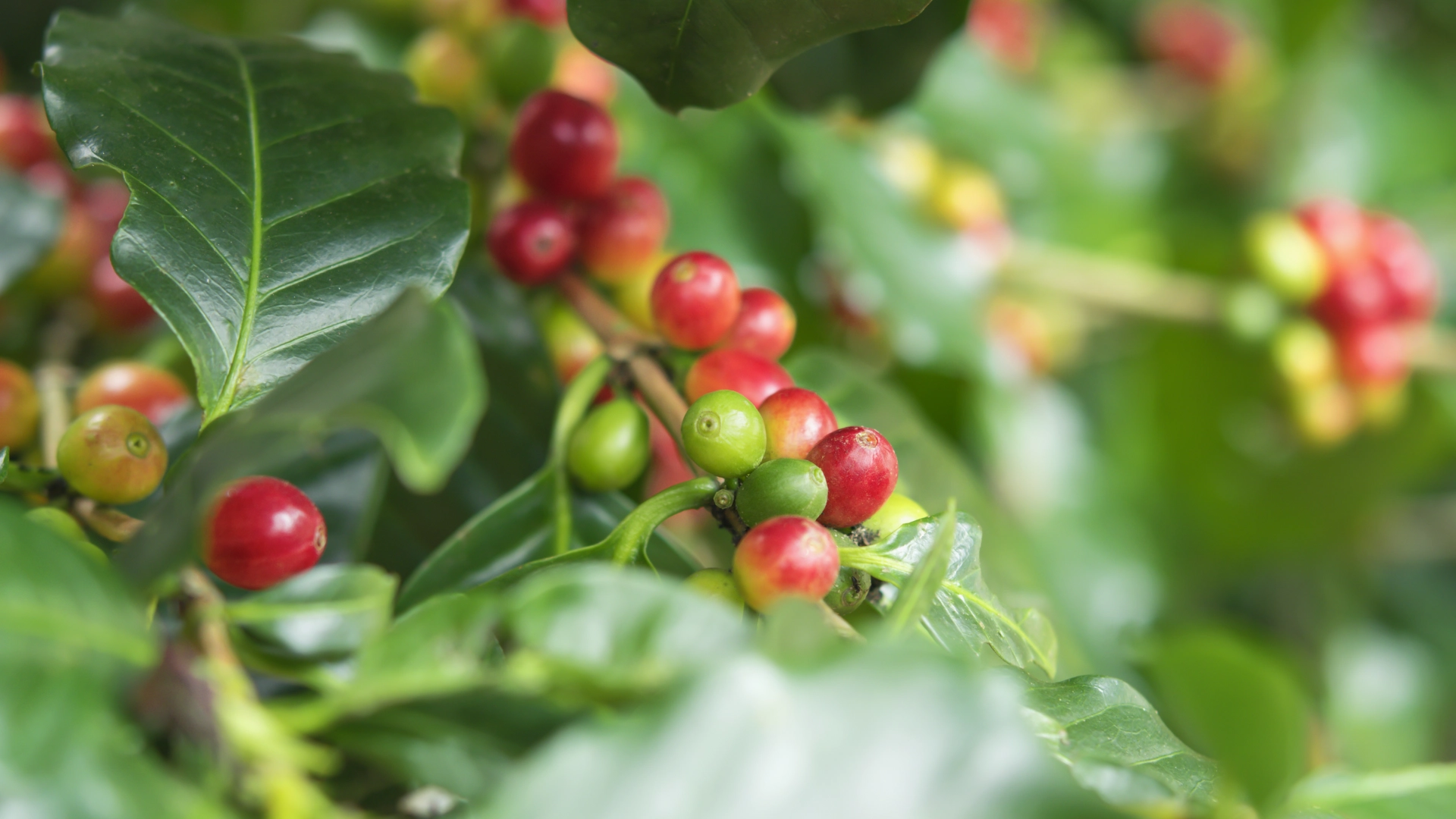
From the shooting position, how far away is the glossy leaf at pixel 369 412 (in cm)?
29

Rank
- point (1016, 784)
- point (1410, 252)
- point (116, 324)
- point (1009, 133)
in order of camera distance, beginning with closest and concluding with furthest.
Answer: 1. point (1016, 784)
2. point (116, 324)
3. point (1410, 252)
4. point (1009, 133)

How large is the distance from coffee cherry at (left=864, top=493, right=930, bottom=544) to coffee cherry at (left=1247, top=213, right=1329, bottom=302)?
0.78 metres

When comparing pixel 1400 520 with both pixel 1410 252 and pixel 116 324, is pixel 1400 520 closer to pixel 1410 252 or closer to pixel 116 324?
pixel 1410 252

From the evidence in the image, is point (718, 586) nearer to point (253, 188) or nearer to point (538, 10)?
point (253, 188)

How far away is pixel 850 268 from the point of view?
96cm

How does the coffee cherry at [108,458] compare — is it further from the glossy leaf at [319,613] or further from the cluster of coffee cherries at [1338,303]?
the cluster of coffee cherries at [1338,303]

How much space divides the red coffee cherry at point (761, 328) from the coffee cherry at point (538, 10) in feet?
1.29

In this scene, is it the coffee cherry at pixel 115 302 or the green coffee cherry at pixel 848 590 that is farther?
the coffee cherry at pixel 115 302

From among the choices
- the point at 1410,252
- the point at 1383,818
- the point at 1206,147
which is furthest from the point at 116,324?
the point at 1206,147

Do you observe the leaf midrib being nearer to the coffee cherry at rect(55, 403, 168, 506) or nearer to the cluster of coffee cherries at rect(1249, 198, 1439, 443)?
the coffee cherry at rect(55, 403, 168, 506)

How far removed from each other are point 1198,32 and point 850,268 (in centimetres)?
112

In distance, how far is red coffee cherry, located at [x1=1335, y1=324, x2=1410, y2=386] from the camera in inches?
43.2

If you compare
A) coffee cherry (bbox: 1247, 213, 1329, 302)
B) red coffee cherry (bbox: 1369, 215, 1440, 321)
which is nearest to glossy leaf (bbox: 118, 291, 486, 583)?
coffee cherry (bbox: 1247, 213, 1329, 302)

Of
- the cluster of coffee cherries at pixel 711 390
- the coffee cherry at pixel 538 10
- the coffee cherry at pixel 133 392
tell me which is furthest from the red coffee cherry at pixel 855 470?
the coffee cherry at pixel 538 10
